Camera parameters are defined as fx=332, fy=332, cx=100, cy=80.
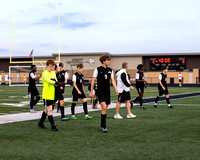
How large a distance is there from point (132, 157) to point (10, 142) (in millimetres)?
2783

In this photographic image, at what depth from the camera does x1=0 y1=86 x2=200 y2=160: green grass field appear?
5.72 meters

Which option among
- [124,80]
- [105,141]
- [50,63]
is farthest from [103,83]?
[124,80]

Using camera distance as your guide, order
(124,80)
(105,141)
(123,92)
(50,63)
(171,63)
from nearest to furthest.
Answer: (105,141)
(50,63)
(124,80)
(123,92)
(171,63)

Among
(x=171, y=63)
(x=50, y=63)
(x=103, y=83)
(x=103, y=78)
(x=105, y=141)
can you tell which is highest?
(x=171, y=63)

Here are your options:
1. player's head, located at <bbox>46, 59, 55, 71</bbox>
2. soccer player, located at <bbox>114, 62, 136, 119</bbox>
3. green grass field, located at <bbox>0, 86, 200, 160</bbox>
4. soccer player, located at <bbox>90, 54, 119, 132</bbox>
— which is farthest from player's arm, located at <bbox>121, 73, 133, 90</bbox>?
player's head, located at <bbox>46, 59, 55, 71</bbox>

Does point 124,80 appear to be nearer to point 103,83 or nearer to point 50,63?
point 103,83

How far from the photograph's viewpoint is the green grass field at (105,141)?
5719mm

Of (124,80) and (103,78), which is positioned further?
(124,80)

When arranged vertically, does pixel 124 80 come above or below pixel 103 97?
above

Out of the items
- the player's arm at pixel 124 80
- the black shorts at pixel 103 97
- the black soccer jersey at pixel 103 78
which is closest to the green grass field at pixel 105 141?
the black shorts at pixel 103 97

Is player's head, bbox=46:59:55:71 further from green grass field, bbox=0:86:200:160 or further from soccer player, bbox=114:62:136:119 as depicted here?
soccer player, bbox=114:62:136:119

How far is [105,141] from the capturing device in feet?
22.8

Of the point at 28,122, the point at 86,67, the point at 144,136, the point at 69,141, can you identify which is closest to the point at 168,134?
the point at 144,136

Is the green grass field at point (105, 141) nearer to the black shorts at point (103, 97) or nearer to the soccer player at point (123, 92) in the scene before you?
the black shorts at point (103, 97)
